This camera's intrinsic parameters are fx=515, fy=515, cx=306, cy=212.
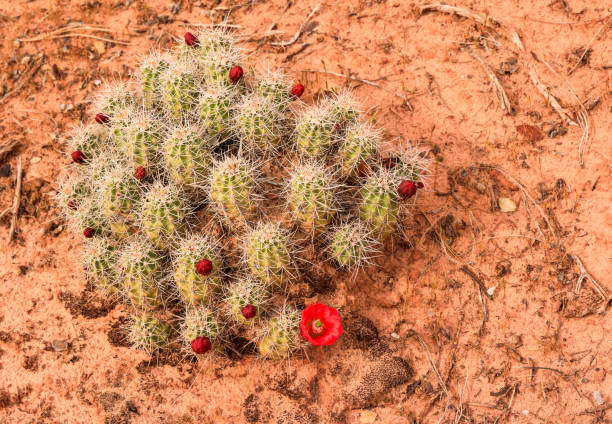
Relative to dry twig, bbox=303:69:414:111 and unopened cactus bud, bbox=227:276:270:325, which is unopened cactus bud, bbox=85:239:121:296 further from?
dry twig, bbox=303:69:414:111

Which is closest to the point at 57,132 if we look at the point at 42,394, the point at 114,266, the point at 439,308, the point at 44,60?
the point at 44,60

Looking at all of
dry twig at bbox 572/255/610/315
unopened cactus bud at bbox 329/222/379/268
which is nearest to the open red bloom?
unopened cactus bud at bbox 329/222/379/268

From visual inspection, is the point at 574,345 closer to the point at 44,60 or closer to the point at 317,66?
the point at 317,66

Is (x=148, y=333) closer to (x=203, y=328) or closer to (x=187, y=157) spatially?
(x=203, y=328)

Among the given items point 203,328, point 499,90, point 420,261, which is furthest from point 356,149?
point 499,90

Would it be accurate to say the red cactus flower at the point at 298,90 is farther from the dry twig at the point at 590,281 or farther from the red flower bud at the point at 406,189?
the dry twig at the point at 590,281

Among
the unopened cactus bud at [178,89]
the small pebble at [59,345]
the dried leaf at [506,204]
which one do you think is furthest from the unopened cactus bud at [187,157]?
the dried leaf at [506,204]
